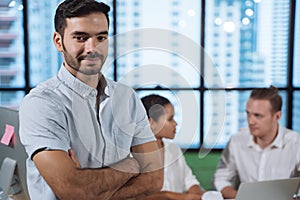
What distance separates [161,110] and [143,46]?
186 millimetres

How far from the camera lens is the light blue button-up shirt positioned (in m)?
1.10

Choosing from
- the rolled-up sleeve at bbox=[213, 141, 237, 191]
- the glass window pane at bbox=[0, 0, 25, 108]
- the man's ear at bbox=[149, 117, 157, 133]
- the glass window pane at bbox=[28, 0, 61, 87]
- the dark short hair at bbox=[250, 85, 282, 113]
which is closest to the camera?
the man's ear at bbox=[149, 117, 157, 133]

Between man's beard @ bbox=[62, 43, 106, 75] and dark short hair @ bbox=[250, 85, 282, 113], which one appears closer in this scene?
man's beard @ bbox=[62, 43, 106, 75]

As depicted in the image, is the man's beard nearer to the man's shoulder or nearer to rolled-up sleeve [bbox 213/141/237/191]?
rolled-up sleeve [bbox 213/141/237/191]

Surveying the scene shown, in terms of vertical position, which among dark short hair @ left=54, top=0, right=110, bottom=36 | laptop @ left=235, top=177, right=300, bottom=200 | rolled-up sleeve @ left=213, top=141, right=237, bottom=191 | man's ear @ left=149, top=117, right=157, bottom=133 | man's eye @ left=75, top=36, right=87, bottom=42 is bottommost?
rolled-up sleeve @ left=213, top=141, right=237, bottom=191

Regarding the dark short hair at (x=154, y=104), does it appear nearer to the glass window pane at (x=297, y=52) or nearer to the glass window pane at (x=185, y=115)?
the glass window pane at (x=185, y=115)

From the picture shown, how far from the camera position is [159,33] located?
3.89ft

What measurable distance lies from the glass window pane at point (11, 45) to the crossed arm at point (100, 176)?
763 millimetres

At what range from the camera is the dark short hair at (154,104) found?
3.92 ft

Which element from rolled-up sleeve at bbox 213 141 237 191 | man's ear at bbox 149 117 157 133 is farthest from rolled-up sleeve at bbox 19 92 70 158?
rolled-up sleeve at bbox 213 141 237 191

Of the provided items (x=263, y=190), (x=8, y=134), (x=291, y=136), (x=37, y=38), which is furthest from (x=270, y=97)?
(x=8, y=134)

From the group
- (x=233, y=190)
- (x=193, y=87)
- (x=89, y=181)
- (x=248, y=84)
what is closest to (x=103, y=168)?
(x=89, y=181)

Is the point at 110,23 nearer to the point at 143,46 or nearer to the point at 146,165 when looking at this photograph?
the point at 143,46

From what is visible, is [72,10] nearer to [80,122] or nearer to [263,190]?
[80,122]
